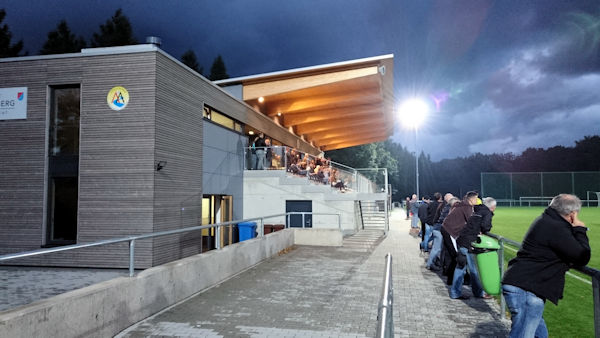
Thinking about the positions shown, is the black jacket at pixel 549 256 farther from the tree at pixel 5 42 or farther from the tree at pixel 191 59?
the tree at pixel 191 59

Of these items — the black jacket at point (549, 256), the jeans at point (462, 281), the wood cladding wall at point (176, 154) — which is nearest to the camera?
the black jacket at point (549, 256)

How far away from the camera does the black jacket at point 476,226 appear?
655 centimetres

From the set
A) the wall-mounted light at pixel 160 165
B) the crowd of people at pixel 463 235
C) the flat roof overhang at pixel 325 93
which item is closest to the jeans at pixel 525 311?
the crowd of people at pixel 463 235

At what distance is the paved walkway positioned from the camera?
5.30m

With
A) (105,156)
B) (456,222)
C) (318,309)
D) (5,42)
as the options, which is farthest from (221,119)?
(5,42)

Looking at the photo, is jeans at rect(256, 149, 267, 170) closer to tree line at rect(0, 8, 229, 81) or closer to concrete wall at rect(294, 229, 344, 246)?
concrete wall at rect(294, 229, 344, 246)

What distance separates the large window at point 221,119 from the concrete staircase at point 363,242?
6887 millimetres

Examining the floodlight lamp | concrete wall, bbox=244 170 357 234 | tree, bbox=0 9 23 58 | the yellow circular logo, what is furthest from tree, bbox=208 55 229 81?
the yellow circular logo

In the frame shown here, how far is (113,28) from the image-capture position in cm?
4416

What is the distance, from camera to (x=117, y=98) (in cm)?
1159

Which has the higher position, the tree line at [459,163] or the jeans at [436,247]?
the tree line at [459,163]

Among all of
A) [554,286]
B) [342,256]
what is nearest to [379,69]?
[342,256]

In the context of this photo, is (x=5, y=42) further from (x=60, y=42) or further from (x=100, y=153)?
(x=100, y=153)

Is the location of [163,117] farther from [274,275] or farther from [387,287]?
[387,287]
